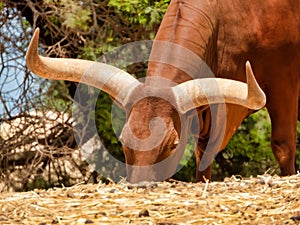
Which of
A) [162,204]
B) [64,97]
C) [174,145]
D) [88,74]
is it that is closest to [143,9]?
[64,97]

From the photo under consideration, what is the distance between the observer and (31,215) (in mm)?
4270

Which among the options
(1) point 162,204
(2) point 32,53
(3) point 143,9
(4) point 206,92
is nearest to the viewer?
(1) point 162,204

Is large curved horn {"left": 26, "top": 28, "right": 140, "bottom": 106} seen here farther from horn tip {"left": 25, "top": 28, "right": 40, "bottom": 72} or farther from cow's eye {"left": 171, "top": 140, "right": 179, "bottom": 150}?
cow's eye {"left": 171, "top": 140, "right": 179, "bottom": 150}

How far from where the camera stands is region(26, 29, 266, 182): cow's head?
19.6ft

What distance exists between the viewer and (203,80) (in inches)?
249

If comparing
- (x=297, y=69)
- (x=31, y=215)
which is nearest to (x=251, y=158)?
(x=297, y=69)

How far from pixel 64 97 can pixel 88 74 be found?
4.23 metres

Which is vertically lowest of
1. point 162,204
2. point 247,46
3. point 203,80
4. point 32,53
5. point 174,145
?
point 162,204

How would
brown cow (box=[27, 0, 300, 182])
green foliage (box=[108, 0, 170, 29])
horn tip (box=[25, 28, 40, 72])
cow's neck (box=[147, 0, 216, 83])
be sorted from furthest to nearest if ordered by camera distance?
green foliage (box=[108, 0, 170, 29]) → cow's neck (box=[147, 0, 216, 83]) → brown cow (box=[27, 0, 300, 182]) → horn tip (box=[25, 28, 40, 72])

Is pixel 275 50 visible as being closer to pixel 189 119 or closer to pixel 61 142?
pixel 189 119

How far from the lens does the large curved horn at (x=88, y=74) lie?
6.23 m

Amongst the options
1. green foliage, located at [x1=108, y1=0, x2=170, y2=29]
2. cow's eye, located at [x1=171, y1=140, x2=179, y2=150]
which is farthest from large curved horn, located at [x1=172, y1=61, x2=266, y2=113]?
green foliage, located at [x1=108, y1=0, x2=170, y2=29]

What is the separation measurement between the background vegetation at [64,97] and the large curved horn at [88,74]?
334 cm

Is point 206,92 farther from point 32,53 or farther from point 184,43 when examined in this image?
point 32,53
